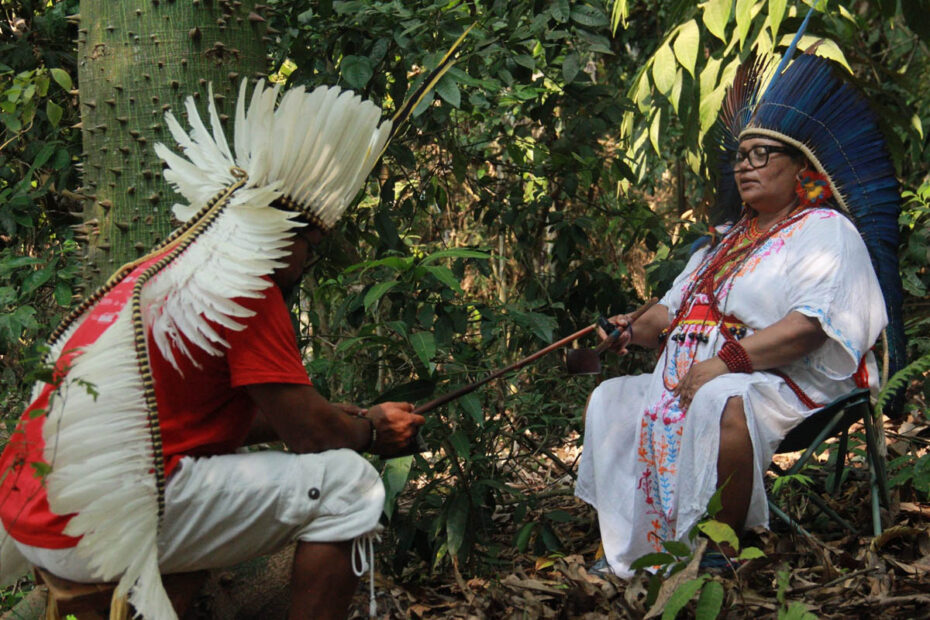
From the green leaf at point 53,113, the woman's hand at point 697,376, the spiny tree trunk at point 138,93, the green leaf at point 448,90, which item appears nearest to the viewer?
the spiny tree trunk at point 138,93

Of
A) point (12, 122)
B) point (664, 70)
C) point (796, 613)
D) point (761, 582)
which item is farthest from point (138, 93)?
point (761, 582)

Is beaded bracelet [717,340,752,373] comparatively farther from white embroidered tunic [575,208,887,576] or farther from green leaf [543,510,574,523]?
green leaf [543,510,574,523]

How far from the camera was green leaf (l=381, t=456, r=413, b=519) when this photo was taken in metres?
3.12

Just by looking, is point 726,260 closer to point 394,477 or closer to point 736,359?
point 736,359

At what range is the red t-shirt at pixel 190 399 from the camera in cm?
223

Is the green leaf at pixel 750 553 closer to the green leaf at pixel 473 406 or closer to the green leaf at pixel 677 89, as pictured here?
the green leaf at pixel 473 406

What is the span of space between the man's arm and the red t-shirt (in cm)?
4

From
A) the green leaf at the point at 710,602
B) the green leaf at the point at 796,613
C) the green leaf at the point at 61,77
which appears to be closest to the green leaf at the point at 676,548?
the green leaf at the point at 710,602

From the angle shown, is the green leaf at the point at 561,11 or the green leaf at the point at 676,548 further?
the green leaf at the point at 561,11

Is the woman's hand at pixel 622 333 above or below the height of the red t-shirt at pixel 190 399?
below

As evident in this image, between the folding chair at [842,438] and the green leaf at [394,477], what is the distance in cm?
121

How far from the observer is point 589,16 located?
3.43 meters

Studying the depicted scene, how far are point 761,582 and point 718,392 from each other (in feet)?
1.89

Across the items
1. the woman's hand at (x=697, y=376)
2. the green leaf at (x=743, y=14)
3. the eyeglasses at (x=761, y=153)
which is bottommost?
the woman's hand at (x=697, y=376)
